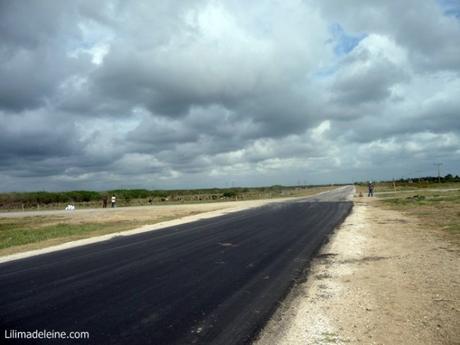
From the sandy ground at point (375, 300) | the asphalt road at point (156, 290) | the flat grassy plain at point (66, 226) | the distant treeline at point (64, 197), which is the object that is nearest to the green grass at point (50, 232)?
the flat grassy plain at point (66, 226)

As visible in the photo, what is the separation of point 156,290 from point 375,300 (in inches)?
167

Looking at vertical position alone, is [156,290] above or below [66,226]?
below

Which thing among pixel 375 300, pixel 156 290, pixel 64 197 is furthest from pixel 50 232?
pixel 64 197

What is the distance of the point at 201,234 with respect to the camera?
19.1 m

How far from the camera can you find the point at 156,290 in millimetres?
8477

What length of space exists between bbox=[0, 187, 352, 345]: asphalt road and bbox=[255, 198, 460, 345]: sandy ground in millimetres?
483

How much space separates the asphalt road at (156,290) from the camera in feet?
20.3

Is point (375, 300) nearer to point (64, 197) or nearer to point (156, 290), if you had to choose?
point (156, 290)

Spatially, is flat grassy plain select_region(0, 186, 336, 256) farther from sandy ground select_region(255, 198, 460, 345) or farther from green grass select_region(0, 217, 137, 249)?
sandy ground select_region(255, 198, 460, 345)

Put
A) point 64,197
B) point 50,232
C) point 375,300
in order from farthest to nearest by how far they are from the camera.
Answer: point 64,197, point 50,232, point 375,300

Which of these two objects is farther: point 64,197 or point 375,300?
point 64,197

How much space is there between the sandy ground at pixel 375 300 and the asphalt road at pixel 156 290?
19.0 inches

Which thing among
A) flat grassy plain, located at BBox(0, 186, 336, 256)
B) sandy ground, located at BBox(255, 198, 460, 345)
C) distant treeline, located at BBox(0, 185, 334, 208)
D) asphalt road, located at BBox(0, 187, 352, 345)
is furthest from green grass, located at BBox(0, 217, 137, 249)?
distant treeline, located at BBox(0, 185, 334, 208)

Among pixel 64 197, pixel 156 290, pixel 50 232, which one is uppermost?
pixel 64 197
